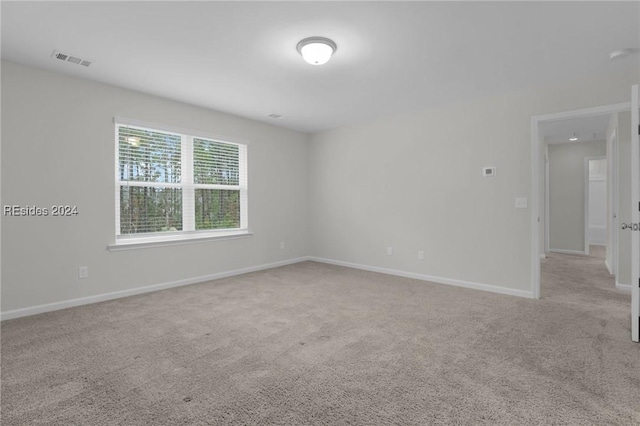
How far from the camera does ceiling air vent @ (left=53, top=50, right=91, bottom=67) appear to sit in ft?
9.71

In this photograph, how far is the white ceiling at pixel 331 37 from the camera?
7.54 ft

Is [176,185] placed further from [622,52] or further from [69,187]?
[622,52]

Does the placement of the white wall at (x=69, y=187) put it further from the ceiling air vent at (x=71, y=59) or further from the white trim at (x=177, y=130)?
the ceiling air vent at (x=71, y=59)

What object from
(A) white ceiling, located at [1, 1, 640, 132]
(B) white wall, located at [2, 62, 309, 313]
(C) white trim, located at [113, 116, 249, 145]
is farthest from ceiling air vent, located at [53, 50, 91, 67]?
(C) white trim, located at [113, 116, 249, 145]

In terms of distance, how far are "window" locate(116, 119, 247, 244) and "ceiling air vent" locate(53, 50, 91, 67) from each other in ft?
2.60

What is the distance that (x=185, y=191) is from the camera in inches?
178

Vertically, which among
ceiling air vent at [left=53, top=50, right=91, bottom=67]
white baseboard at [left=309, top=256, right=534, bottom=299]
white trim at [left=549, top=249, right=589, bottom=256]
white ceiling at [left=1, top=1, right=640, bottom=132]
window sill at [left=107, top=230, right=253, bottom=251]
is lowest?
white baseboard at [left=309, top=256, right=534, bottom=299]

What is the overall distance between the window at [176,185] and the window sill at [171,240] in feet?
0.05

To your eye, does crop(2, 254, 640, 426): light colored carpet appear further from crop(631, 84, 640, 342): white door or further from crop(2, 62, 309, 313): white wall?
crop(2, 62, 309, 313): white wall

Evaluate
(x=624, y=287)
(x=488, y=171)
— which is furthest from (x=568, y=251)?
(x=488, y=171)

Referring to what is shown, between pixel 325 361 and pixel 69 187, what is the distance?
3299 millimetres

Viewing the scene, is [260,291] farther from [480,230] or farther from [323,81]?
[480,230]

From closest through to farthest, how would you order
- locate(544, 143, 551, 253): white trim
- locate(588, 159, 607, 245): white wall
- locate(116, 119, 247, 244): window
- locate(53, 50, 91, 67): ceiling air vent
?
locate(53, 50, 91, 67): ceiling air vent < locate(116, 119, 247, 244): window < locate(544, 143, 551, 253): white trim < locate(588, 159, 607, 245): white wall

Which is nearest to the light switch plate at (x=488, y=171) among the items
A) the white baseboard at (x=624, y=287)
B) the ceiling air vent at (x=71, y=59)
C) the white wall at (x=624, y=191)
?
the white wall at (x=624, y=191)
